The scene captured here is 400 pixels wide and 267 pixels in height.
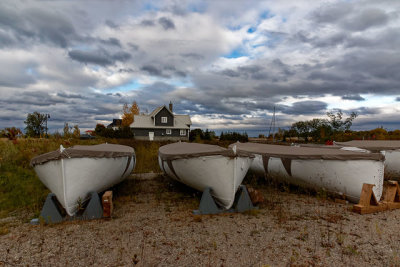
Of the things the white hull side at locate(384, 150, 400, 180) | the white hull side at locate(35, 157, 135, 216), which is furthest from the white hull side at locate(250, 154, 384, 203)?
the white hull side at locate(35, 157, 135, 216)

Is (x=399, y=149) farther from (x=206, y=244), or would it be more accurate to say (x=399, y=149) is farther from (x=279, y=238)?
(x=206, y=244)

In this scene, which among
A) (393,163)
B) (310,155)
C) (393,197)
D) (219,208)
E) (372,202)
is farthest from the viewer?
(393,163)

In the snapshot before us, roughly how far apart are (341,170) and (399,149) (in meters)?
4.09

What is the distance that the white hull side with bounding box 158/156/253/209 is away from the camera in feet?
15.1

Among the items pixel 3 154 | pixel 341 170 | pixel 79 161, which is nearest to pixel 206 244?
pixel 79 161

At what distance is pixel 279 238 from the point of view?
12.3 ft

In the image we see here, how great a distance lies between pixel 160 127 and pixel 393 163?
3093 cm

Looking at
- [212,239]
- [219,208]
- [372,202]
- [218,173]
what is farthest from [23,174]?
[372,202]

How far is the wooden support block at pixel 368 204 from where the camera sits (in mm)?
4973

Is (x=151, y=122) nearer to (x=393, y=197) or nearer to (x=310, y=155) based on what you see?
(x=310, y=155)

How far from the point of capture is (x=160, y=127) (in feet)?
119

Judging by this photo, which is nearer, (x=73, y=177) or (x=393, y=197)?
(x=73, y=177)

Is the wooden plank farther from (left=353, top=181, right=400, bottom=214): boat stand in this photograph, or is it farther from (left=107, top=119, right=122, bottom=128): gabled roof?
(left=107, top=119, right=122, bottom=128): gabled roof

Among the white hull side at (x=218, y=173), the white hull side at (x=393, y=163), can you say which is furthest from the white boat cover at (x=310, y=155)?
the white hull side at (x=393, y=163)
